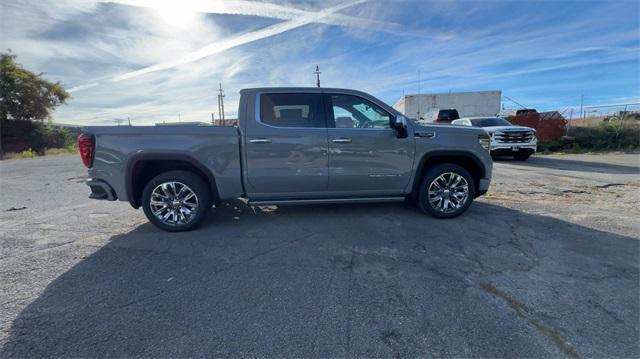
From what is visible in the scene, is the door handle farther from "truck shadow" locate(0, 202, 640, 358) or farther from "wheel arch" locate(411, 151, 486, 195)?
"wheel arch" locate(411, 151, 486, 195)

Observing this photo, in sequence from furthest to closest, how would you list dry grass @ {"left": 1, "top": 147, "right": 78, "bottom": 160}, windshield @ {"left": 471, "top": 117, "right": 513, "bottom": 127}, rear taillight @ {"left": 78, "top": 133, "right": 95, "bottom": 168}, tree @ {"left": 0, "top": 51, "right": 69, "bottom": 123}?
1. tree @ {"left": 0, "top": 51, "right": 69, "bottom": 123}
2. dry grass @ {"left": 1, "top": 147, "right": 78, "bottom": 160}
3. windshield @ {"left": 471, "top": 117, "right": 513, "bottom": 127}
4. rear taillight @ {"left": 78, "top": 133, "right": 95, "bottom": 168}

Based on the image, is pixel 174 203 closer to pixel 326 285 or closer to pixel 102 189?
pixel 102 189

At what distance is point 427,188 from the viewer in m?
4.44

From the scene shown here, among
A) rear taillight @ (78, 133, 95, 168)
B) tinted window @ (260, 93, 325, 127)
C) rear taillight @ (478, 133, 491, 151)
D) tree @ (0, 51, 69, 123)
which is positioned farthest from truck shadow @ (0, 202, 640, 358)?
tree @ (0, 51, 69, 123)

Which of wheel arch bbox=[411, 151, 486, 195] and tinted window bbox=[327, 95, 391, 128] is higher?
tinted window bbox=[327, 95, 391, 128]

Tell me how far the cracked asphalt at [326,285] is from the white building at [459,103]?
24.6m

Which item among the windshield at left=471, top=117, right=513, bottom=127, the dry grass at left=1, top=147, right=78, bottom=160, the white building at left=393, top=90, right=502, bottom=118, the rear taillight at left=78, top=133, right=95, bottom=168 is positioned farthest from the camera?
the white building at left=393, top=90, right=502, bottom=118

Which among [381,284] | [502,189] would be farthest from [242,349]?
[502,189]

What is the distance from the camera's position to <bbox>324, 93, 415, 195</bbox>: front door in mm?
4184

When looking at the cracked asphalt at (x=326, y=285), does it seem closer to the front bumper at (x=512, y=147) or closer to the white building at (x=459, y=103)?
the front bumper at (x=512, y=147)

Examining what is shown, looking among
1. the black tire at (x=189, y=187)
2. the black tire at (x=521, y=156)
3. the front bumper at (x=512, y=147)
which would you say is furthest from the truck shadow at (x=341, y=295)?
the black tire at (x=521, y=156)

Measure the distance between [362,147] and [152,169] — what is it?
9.76 feet

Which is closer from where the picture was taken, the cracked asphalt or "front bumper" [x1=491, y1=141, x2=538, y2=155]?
the cracked asphalt

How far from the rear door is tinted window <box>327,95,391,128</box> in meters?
0.25
